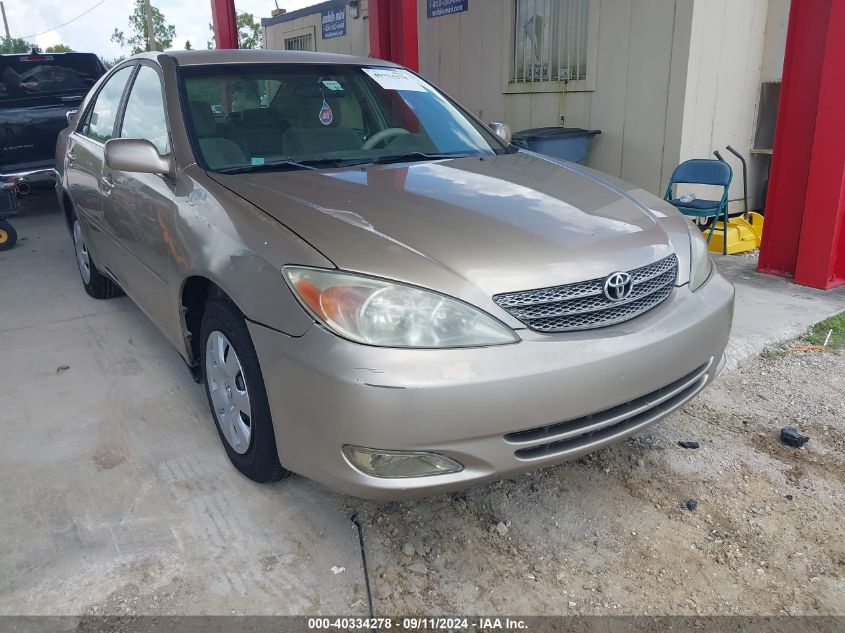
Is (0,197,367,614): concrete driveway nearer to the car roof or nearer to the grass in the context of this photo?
the car roof

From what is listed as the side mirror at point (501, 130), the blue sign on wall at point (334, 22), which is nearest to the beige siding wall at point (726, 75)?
the side mirror at point (501, 130)

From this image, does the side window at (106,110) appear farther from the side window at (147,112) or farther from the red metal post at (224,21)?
the red metal post at (224,21)

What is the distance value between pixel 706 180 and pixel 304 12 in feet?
29.9

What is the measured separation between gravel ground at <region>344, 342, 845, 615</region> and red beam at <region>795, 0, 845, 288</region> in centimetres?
216

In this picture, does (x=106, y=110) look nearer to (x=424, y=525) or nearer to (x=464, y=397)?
(x=424, y=525)

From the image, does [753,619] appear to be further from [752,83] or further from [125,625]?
[752,83]

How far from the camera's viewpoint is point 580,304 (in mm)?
2062

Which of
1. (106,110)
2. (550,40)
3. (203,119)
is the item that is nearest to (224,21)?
(550,40)

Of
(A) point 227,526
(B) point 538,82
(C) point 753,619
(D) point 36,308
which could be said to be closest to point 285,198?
(A) point 227,526

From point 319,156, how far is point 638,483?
183 cm

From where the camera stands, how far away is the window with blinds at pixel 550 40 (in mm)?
7047

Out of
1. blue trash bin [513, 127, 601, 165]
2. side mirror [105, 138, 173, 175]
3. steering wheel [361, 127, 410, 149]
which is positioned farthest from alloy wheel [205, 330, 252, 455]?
blue trash bin [513, 127, 601, 165]

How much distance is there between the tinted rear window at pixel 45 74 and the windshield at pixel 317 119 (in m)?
6.30

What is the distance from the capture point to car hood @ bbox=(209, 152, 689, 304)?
2.00m
